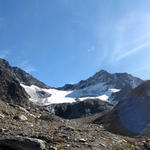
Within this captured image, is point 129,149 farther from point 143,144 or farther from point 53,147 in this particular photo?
point 53,147

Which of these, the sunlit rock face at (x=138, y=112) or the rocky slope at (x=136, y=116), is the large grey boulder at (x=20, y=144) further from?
the sunlit rock face at (x=138, y=112)

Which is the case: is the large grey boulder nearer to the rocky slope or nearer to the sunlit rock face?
the rocky slope

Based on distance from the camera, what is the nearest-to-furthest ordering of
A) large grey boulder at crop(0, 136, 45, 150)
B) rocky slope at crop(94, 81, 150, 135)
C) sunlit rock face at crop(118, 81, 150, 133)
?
1. large grey boulder at crop(0, 136, 45, 150)
2. rocky slope at crop(94, 81, 150, 135)
3. sunlit rock face at crop(118, 81, 150, 133)

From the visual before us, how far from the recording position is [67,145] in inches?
512

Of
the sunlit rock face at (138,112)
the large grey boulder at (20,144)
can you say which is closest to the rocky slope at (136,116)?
the sunlit rock face at (138,112)

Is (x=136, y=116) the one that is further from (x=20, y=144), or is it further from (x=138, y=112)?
(x=20, y=144)

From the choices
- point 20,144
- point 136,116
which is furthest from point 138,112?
point 20,144

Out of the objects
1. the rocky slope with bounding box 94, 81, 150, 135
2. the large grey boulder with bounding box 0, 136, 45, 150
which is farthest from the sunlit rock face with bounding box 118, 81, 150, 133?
the large grey boulder with bounding box 0, 136, 45, 150

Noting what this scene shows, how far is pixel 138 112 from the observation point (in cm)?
7250

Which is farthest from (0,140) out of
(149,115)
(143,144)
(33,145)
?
(149,115)

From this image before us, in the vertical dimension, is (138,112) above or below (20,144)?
above

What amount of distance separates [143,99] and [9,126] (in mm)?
70219

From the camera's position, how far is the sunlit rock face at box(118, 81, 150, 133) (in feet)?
197

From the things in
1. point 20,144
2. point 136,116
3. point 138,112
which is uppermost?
point 138,112
